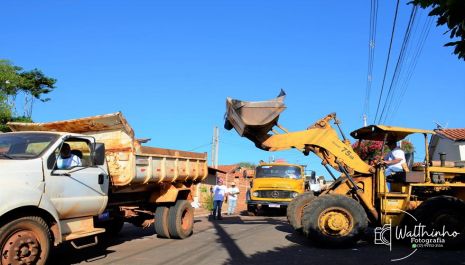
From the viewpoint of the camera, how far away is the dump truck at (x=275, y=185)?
18.7 metres

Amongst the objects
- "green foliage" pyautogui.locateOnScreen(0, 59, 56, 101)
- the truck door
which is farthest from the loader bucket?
"green foliage" pyautogui.locateOnScreen(0, 59, 56, 101)

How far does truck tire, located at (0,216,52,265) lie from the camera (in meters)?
5.95

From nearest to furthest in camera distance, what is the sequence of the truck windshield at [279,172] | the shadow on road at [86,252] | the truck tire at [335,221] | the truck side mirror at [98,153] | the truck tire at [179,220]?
1. the truck side mirror at [98,153]
2. the shadow on road at [86,252]
3. the truck tire at [335,221]
4. the truck tire at [179,220]
5. the truck windshield at [279,172]

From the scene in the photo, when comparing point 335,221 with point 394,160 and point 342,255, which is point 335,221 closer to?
point 342,255

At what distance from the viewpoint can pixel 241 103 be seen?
9.84 m

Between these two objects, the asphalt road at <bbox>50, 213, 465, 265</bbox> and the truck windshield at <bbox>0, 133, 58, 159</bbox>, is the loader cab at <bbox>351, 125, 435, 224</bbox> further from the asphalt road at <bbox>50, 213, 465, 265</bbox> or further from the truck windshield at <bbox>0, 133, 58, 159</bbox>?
the truck windshield at <bbox>0, 133, 58, 159</bbox>

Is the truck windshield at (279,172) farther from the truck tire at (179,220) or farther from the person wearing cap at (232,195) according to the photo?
the truck tire at (179,220)

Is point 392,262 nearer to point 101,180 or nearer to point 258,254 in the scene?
point 258,254

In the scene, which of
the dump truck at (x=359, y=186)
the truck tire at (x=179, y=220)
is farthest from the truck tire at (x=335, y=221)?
the truck tire at (x=179, y=220)

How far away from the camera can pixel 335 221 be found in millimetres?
9305

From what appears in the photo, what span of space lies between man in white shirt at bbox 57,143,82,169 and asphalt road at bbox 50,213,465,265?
1.75 meters

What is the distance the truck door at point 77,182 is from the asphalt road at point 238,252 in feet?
3.52

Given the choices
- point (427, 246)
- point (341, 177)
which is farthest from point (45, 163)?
point (427, 246)

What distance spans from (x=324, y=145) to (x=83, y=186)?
17.6 feet
